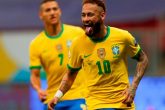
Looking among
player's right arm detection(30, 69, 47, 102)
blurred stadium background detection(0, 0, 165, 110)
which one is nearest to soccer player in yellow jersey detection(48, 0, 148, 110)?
player's right arm detection(30, 69, 47, 102)

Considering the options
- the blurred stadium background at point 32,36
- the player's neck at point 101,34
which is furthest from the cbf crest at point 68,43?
the blurred stadium background at point 32,36

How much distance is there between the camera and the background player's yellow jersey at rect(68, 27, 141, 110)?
9.36m

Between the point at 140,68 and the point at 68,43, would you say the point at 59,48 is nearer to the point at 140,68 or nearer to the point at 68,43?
the point at 68,43

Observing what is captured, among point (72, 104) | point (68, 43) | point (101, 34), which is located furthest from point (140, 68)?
point (68, 43)

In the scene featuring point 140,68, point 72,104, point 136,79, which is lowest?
point 72,104

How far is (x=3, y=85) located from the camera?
15.7 metres

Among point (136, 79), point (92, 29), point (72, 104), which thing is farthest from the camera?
point (72, 104)

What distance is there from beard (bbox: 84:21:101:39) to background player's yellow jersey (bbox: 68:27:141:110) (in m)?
0.13

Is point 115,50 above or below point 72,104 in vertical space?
above

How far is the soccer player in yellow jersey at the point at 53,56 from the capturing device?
11.6 metres

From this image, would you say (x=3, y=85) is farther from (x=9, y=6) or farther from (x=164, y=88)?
(x=164, y=88)

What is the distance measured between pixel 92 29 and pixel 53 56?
9.04ft

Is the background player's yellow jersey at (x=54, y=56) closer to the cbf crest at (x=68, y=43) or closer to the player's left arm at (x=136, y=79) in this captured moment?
the cbf crest at (x=68, y=43)

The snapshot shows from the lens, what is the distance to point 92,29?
30.3 feet
